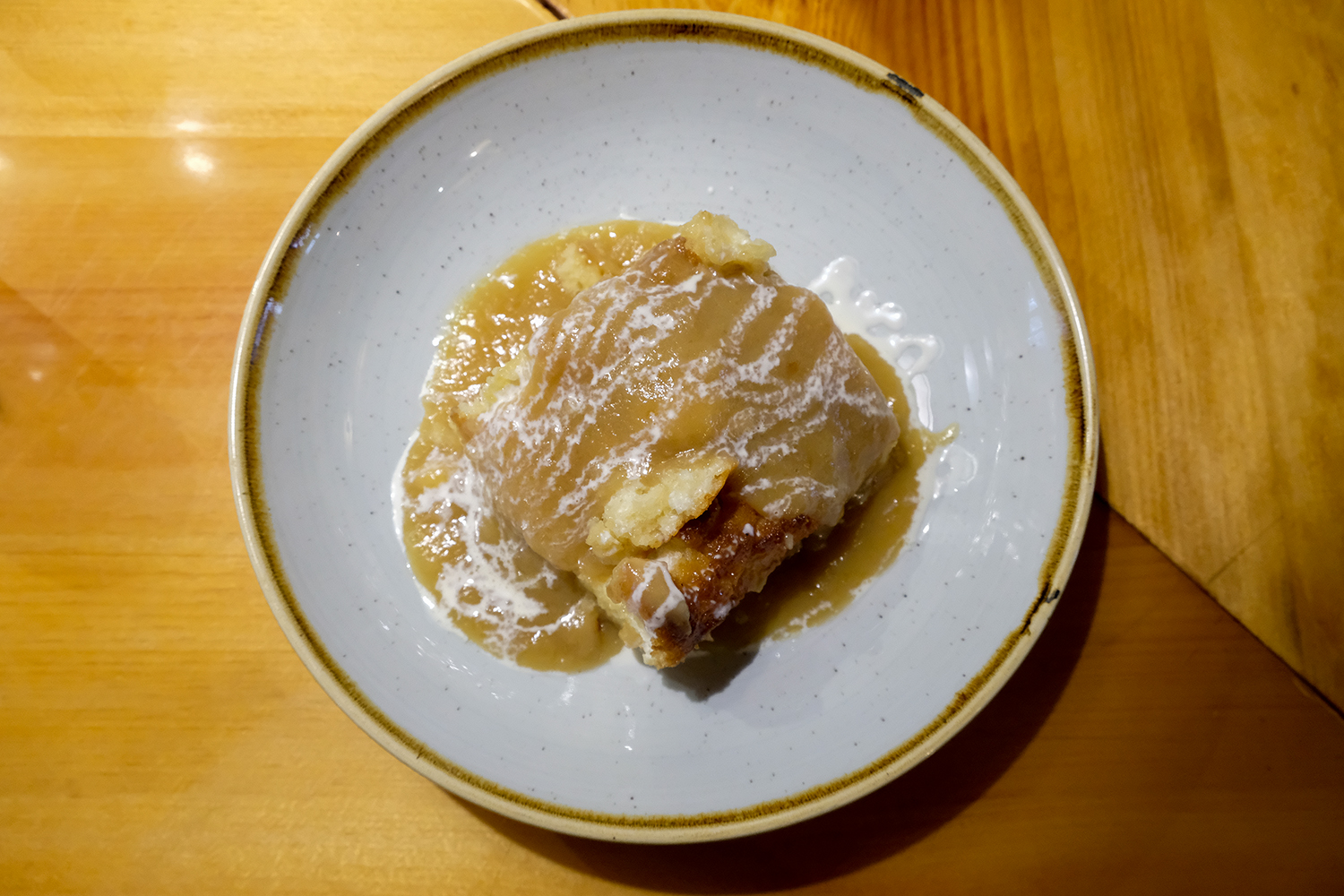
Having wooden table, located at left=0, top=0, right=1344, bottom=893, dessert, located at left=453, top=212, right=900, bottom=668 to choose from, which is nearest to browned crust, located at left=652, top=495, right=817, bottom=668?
dessert, located at left=453, top=212, right=900, bottom=668

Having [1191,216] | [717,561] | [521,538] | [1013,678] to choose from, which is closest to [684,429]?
[717,561]

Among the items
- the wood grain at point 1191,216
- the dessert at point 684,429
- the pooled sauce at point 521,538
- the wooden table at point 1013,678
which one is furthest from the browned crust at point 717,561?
the wood grain at point 1191,216

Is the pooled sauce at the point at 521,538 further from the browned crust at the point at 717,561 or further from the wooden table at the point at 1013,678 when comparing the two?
the wooden table at the point at 1013,678

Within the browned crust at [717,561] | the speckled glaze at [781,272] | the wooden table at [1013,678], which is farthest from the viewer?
the wooden table at [1013,678]

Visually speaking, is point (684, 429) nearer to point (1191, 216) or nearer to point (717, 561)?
point (717, 561)

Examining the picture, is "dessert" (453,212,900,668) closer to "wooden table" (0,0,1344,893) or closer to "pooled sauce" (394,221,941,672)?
"pooled sauce" (394,221,941,672)

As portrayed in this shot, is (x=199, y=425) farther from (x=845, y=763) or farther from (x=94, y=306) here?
(x=845, y=763)

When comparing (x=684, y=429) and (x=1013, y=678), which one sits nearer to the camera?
(x=684, y=429)
